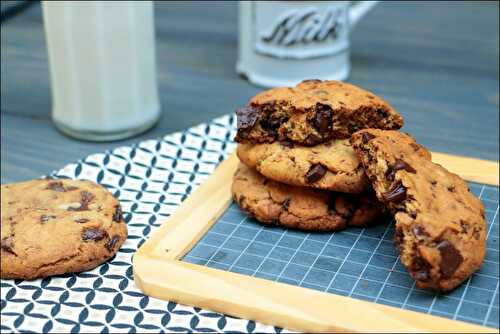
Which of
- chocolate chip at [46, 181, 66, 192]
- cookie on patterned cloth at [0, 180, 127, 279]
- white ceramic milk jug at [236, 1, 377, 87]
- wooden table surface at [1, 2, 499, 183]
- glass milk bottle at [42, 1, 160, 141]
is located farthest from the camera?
white ceramic milk jug at [236, 1, 377, 87]

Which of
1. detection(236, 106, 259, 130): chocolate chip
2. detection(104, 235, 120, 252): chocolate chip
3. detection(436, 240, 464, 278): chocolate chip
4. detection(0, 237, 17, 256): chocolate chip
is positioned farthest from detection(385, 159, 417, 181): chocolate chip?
detection(0, 237, 17, 256): chocolate chip

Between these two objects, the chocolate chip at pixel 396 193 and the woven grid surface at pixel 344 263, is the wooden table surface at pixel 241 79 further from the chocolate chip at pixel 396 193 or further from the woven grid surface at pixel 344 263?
the chocolate chip at pixel 396 193

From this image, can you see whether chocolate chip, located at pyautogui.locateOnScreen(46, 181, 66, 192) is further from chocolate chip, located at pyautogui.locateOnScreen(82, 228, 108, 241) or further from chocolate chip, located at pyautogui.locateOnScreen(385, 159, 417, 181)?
chocolate chip, located at pyautogui.locateOnScreen(385, 159, 417, 181)

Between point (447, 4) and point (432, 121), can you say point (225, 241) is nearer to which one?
point (432, 121)

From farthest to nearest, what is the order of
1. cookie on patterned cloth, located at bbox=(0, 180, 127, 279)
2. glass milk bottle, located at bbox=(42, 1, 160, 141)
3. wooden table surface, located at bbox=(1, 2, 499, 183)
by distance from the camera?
wooden table surface, located at bbox=(1, 2, 499, 183), glass milk bottle, located at bbox=(42, 1, 160, 141), cookie on patterned cloth, located at bbox=(0, 180, 127, 279)

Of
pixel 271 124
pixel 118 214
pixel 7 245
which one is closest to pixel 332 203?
pixel 271 124

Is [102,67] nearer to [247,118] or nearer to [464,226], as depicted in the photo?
[247,118]
